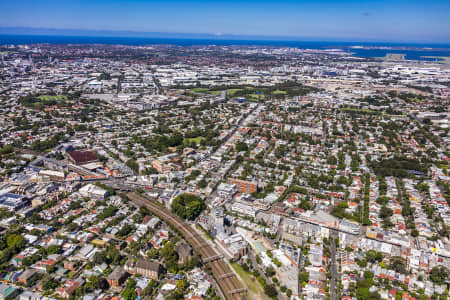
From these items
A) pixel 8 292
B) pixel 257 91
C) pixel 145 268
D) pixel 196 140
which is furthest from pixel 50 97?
pixel 145 268

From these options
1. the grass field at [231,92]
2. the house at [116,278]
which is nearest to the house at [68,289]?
the house at [116,278]

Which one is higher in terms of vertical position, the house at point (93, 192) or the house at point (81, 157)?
the house at point (81, 157)

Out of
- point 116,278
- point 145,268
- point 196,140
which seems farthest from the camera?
point 196,140

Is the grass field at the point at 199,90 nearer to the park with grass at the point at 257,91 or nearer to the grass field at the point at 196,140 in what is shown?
the park with grass at the point at 257,91

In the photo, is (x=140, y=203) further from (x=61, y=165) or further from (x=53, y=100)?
(x=53, y=100)

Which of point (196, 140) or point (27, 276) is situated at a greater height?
point (196, 140)

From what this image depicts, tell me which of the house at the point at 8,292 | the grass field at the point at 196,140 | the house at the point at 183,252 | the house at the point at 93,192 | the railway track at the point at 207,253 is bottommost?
the railway track at the point at 207,253

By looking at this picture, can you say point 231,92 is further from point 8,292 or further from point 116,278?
point 8,292
